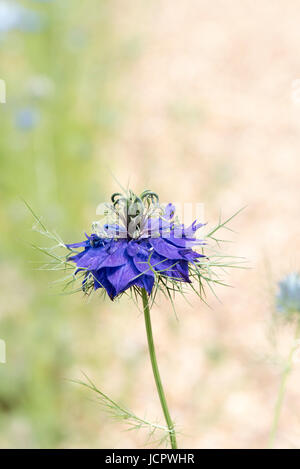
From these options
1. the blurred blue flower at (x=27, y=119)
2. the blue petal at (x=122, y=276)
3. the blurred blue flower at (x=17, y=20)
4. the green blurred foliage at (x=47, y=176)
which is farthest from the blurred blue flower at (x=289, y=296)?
the blurred blue flower at (x=17, y=20)

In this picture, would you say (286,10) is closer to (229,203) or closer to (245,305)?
(229,203)

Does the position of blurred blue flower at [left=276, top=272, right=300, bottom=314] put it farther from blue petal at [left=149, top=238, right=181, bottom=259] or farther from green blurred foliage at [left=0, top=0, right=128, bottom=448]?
green blurred foliage at [left=0, top=0, right=128, bottom=448]

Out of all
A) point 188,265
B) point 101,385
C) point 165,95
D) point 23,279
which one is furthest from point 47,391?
point 165,95

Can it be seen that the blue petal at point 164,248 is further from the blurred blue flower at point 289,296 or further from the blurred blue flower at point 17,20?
the blurred blue flower at point 17,20

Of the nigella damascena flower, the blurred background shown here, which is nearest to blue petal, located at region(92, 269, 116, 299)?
the nigella damascena flower

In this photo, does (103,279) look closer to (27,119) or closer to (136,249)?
(136,249)

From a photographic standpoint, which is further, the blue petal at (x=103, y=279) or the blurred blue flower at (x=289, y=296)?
the blurred blue flower at (x=289, y=296)

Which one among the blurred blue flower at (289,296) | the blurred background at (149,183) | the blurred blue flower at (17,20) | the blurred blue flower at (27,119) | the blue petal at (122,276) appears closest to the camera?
the blue petal at (122,276)
